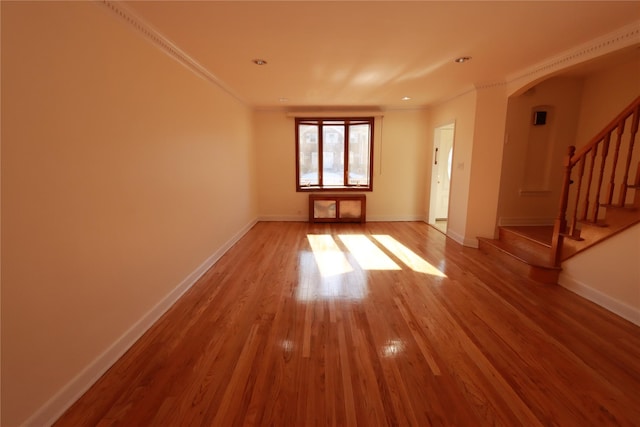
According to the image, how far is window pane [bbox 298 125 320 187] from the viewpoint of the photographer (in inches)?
244

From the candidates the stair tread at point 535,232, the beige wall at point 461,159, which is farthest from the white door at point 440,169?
the stair tread at point 535,232

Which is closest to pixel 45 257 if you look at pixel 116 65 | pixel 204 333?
pixel 204 333

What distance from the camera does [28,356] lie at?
4.52 feet

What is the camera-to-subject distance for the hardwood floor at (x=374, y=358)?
1.56m

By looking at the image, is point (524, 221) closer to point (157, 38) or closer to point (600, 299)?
point (600, 299)

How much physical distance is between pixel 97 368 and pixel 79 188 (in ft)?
3.79

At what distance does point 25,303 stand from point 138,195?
103cm

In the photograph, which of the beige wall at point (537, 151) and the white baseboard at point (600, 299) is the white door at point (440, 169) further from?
the white baseboard at point (600, 299)

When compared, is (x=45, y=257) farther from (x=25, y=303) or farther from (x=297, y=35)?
(x=297, y=35)

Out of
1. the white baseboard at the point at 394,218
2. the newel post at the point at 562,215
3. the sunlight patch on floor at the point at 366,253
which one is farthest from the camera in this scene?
the white baseboard at the point at 394,218

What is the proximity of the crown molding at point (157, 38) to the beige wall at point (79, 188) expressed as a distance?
6 cm

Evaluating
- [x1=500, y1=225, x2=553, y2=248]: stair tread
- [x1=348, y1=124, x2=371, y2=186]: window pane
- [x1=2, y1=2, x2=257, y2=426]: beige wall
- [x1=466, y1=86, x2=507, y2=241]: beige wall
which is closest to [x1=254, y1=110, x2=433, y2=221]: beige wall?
[x1=348, y1=124, x2=371, y2=186]: window pane

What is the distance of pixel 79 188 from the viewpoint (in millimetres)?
1652

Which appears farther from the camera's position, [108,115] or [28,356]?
[108,115]
